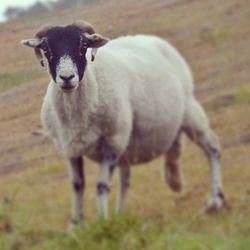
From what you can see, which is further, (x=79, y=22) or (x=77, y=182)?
(x=77, y=182)

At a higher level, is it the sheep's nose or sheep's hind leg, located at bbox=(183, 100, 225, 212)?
the sheep's nose

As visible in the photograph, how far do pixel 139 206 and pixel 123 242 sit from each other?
7.52 ft

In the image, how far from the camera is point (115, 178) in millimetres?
8172

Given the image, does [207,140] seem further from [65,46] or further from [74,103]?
[65,46]

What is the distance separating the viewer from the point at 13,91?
161cm

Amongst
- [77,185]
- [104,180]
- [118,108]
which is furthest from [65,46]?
[77,185]

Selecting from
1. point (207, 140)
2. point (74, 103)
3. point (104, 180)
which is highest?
point (74, 103)

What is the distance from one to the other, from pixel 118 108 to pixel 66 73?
8.67 ft

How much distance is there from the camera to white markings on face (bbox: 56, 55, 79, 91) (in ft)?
4.74

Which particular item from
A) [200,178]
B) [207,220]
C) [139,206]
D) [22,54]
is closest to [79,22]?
[22,54]

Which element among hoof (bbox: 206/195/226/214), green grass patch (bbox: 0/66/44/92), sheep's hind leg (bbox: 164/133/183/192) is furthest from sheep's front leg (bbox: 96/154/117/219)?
green grass patch (bbox: 0/66/44/92)

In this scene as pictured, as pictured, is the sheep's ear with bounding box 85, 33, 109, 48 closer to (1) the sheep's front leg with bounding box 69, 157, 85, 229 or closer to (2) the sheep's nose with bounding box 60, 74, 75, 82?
(2) the sheep's nose with bounding box 60, 74, 75, 82

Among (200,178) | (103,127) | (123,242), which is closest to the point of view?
(103,127)

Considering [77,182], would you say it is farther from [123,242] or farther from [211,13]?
[211,13]
